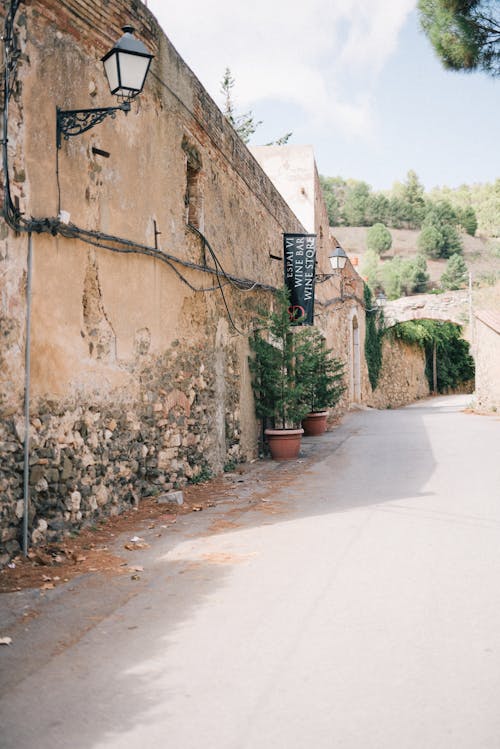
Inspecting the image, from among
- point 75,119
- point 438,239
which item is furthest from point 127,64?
point 438,239

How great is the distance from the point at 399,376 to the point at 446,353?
24.2 ft

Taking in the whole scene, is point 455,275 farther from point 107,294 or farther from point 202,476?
point 107,294

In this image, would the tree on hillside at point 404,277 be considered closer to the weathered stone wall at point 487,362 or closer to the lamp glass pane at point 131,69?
the weathered stone wall at point 487,362

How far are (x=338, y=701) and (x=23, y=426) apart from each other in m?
3.07

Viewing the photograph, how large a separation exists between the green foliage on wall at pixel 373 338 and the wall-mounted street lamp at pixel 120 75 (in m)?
20.0

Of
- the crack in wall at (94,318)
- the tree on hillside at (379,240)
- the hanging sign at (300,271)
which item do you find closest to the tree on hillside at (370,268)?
the tree on hillside at (379,240)

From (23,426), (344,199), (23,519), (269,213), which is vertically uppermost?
(344,199)

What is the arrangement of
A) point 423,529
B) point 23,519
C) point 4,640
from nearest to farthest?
point 4,640
point 23,519
point 423,529

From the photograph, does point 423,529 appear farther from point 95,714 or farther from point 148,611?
point 95,714

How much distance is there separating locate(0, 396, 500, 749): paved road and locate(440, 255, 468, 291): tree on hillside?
4109 centimetres

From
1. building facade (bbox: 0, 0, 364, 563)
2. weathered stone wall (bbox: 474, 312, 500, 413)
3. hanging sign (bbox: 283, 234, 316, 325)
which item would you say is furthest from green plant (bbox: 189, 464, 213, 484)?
weathered stone wall (bbox: 474, 312, 500, 413)

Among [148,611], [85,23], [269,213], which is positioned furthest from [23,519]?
[269,213]

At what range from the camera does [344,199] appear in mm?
73125

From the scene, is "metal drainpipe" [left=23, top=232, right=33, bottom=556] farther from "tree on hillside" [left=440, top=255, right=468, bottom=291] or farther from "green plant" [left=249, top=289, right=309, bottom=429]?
"tree on hillside" [left=440, top=255, right=468, bottom=291]
